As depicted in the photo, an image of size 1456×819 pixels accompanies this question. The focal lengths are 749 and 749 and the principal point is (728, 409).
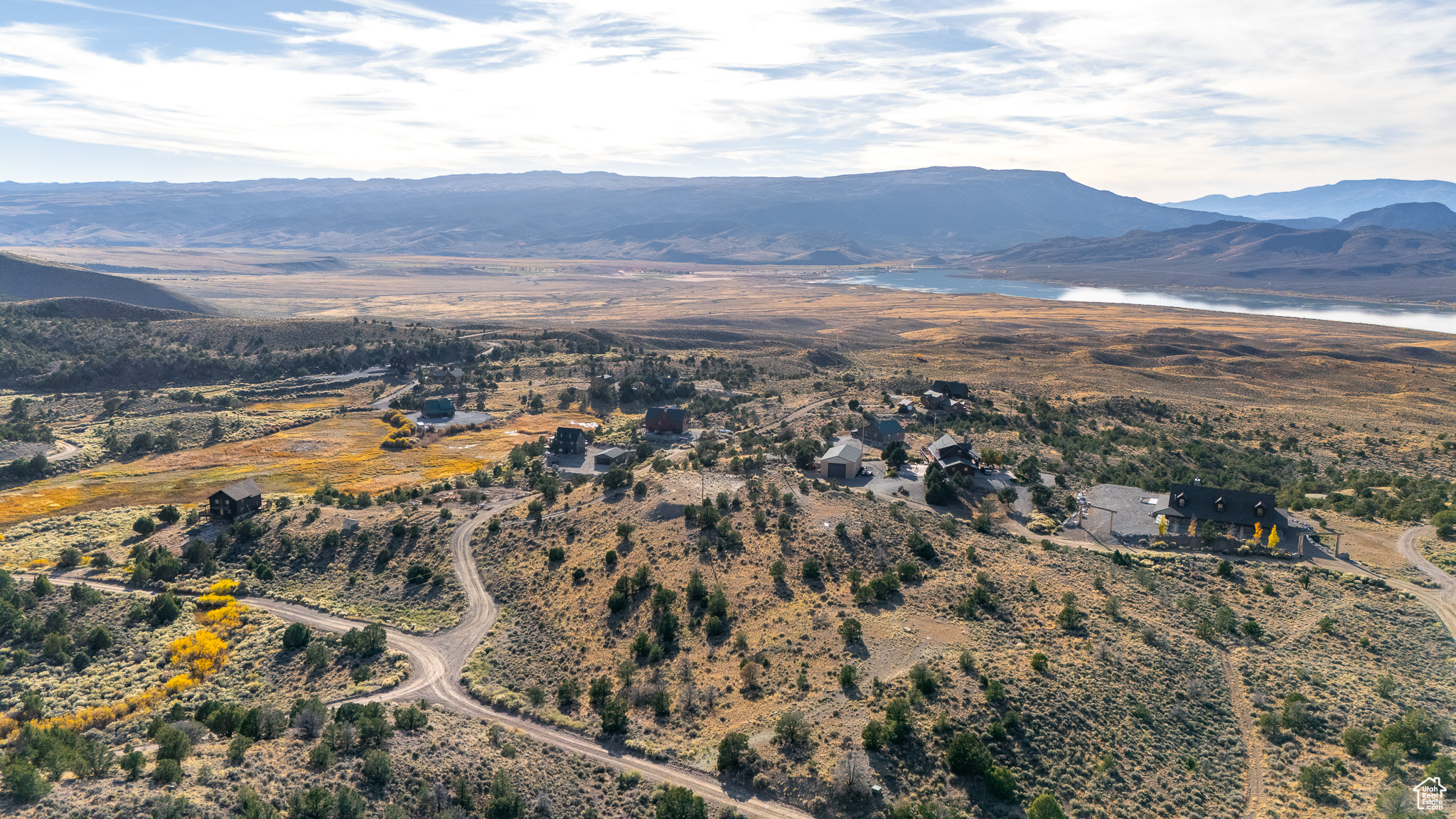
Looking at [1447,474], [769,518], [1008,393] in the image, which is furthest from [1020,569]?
[1008,393]

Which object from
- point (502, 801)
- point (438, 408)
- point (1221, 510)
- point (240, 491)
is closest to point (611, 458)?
point (240, 491)

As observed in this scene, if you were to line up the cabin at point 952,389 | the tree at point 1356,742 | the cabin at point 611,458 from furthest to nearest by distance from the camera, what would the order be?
the cabin at point 952,389 → the cabin at point 611,458 → the tree at point 1356,742

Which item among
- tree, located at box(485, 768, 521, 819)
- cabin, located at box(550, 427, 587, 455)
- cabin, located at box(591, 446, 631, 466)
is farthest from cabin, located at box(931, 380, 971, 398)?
tree, located at box(485, 768, 521, 819)

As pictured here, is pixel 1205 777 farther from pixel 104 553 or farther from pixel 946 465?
pixel 104 553

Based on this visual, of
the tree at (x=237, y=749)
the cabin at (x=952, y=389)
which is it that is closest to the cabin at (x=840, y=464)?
the cabin at (x=952, y=389)

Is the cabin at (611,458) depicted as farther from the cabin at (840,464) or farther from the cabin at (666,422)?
the cabin at (840,464)

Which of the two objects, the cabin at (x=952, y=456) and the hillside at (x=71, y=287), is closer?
the cabin at (x=952, y=456)

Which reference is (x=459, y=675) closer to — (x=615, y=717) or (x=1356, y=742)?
(x=615, y=717)
